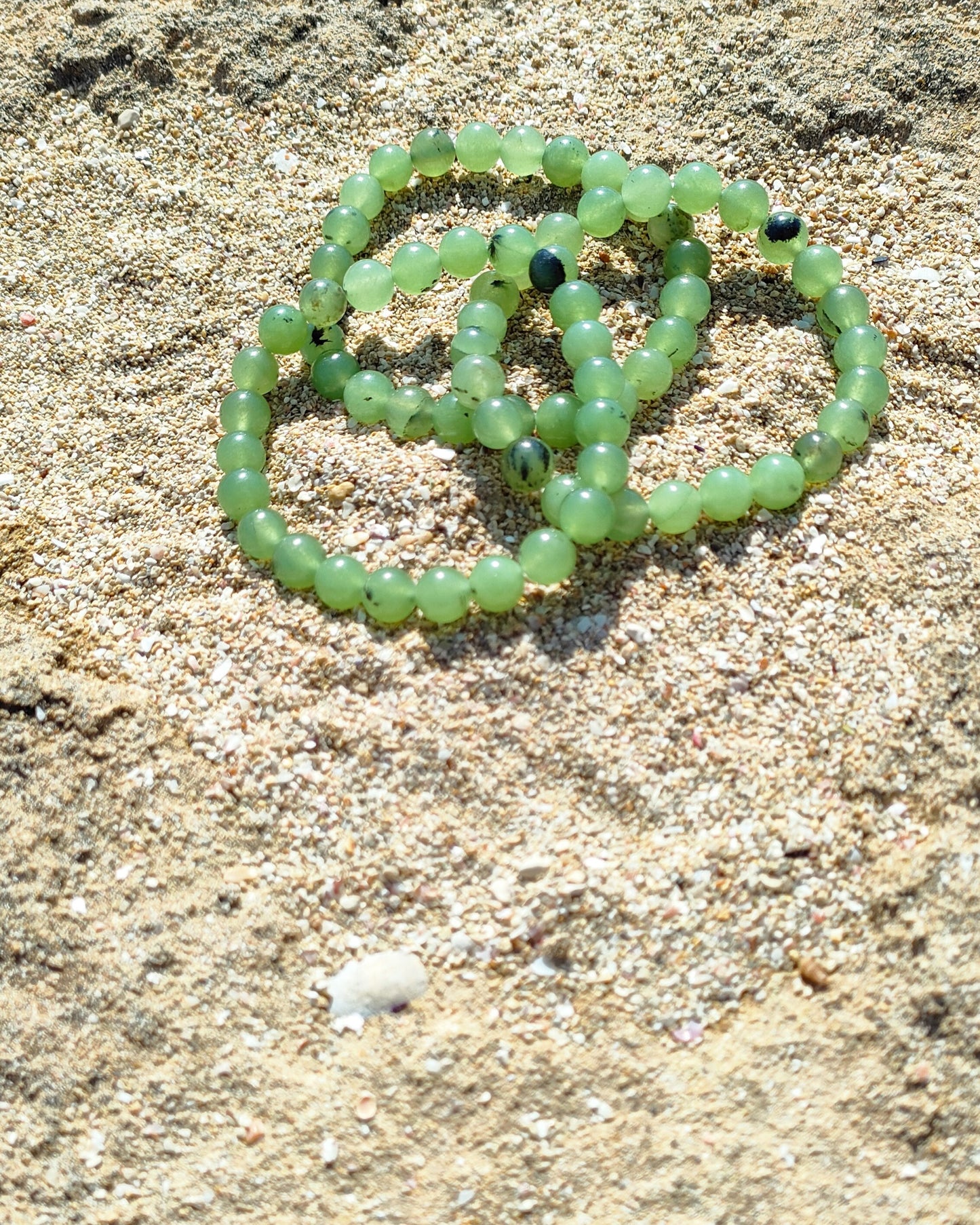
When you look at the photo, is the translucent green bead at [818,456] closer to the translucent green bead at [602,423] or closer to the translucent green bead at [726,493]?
the translucent green bead at [726,493]

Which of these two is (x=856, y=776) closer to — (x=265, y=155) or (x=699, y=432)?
(x=699, y=432)

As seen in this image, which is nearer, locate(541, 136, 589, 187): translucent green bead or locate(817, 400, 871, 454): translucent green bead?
locate(817, 400, 871, 454): translucent green bead

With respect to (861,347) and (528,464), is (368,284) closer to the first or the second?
(528,464)

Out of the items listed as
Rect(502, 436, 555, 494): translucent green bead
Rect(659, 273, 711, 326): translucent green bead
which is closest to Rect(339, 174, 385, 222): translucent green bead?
Rect(659, 273, 711, 326): translucent green bead

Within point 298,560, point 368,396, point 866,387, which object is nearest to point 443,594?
point 298,560

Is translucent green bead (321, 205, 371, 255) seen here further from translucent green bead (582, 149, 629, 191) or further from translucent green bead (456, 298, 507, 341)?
translucent green bead (582, 149, 629, 191)

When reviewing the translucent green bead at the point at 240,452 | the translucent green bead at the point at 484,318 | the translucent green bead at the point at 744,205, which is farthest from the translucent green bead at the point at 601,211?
the translucent green bead at the point at 240,452
